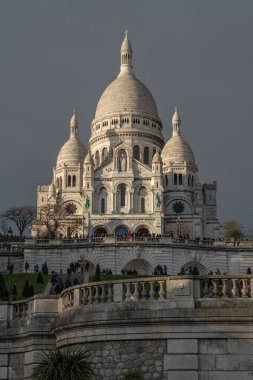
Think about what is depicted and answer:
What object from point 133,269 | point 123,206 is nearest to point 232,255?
point 133,269

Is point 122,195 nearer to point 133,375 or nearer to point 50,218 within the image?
point 50,218

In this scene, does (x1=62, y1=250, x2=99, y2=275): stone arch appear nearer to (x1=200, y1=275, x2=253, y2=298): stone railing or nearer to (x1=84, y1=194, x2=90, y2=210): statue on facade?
(x1=84, y1=194, x2=90, y2=210): statue on facade

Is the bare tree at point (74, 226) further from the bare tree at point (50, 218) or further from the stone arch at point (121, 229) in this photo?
the stone arch at point (121, 229)

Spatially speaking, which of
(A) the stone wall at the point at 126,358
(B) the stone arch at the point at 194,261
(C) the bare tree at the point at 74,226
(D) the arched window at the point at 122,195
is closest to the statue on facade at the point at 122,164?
(D) the arched window at the point at 122,195

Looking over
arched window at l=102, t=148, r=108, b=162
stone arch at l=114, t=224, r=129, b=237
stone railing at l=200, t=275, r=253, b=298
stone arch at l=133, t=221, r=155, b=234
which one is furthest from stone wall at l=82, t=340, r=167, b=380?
arched window at l=102, t=148, r=108, b=162

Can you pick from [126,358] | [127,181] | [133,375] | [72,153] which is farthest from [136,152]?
[133,375]

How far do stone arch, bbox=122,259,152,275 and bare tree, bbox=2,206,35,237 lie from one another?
5037 cm

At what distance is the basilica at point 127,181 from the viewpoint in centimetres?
12075

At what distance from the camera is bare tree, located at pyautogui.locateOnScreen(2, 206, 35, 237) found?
124 meters

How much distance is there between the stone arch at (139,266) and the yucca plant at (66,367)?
55204 mm

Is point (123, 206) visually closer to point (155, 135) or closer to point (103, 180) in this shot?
point (103, 180)

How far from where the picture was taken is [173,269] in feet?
248

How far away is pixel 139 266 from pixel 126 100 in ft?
262

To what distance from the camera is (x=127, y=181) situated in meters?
130
